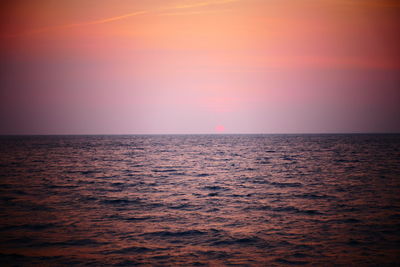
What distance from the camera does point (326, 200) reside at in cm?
1977

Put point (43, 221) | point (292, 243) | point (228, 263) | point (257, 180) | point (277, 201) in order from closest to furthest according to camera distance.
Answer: point (228, 263)
point (292, 243)
point (43, 221)
point (277, 201)
point (257, 180)

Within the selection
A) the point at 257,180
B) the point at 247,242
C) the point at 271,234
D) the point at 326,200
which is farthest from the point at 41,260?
the point at 257,180

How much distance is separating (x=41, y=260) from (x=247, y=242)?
769 cm

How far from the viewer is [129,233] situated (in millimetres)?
12992

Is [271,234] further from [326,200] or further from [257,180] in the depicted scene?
[257,180]

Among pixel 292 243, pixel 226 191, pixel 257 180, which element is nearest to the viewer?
pixel 292 243

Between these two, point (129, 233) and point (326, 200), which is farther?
point (326, 200)

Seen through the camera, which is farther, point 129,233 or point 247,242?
point 129,233

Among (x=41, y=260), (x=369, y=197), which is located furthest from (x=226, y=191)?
(x=41, y=260)

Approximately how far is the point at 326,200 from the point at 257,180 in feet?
33.5

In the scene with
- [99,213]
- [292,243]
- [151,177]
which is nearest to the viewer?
[292,243]

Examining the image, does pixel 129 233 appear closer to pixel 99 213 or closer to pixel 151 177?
pixel 99 213

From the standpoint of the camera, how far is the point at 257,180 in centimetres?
2959

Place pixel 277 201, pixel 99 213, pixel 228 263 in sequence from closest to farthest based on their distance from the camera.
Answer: pixel 228 263 < pixel 99 213 < pixel 277 201
